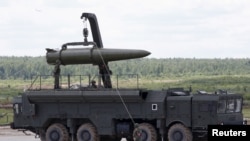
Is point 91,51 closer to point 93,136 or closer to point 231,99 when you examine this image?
point 93,136

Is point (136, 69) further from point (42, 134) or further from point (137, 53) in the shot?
point (137, 53)

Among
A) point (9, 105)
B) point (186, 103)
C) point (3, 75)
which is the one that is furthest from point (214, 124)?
point (3, 75)

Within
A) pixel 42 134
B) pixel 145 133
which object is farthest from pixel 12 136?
pixel 145 133

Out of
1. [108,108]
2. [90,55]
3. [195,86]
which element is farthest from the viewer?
[195,86]

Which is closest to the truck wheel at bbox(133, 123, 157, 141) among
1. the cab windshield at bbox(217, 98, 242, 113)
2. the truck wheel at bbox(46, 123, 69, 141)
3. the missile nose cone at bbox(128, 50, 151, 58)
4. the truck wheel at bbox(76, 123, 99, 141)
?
the truck wheel at bbox(76, 123, 99, 141)

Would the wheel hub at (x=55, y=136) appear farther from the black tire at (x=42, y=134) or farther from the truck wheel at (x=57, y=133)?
the black tire at (x=42, y=134)

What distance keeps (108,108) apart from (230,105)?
4.22 m

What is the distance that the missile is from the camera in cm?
3297

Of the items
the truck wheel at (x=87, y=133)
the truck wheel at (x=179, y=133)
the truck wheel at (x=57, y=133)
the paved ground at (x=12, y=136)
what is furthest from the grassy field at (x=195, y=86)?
the truck wheel at (x=179, y=133)

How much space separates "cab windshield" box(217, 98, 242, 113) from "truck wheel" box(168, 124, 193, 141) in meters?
1.26

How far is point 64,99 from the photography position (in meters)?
33.3

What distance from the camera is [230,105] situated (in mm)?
31922

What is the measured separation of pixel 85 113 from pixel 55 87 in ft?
5.21

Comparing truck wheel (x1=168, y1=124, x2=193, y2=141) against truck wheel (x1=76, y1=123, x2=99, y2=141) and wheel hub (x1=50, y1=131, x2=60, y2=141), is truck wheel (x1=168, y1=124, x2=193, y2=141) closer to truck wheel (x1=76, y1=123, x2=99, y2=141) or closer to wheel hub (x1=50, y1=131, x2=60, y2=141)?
truck wheel (x1=76, y1=123, x2=99, y2=141)
